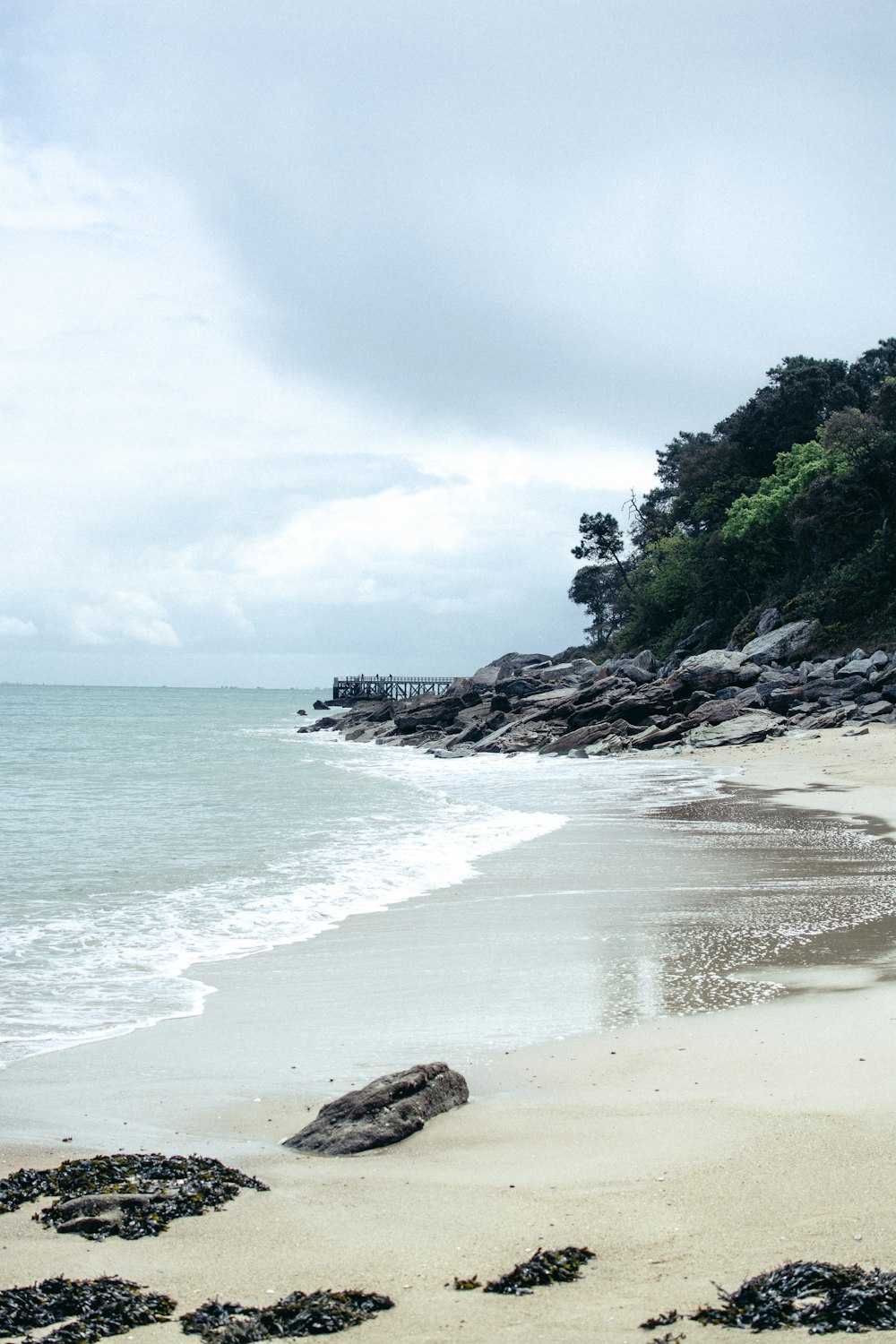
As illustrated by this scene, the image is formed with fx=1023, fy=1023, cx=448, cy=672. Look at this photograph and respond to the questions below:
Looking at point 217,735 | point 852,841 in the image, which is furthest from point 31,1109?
point 217,735

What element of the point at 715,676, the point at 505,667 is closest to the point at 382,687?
the point at 505,667

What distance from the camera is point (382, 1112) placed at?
465cm

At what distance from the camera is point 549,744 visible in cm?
3503

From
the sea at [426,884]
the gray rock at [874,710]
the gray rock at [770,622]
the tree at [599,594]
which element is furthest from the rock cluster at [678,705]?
the tree at [599,594]

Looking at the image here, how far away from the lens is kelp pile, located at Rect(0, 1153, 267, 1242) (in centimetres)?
369

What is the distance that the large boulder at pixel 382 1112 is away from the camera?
4.51 m

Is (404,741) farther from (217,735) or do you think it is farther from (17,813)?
(17,813)

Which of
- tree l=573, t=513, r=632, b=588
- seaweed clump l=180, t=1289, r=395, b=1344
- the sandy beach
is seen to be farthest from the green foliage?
seaweed clump l=180, t=1289, r=395, b=1344

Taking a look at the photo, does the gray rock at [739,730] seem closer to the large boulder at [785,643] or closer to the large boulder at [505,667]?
the large boulder at [785,643]

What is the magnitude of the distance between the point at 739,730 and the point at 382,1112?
Result: 27.0 m

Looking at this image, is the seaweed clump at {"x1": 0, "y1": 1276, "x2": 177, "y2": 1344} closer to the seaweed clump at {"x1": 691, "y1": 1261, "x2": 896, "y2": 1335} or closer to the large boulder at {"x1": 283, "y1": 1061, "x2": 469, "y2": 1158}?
the large boulder at {"x1": 283, "y1": 1061, "x2": 469, "y2": 1158}

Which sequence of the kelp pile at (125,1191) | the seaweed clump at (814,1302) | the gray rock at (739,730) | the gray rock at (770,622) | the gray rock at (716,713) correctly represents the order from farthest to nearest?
the gray rock at (770,622)
the gray rock at (716,713)
the gray rock at (739,730)
the kelp pile at (125,1191)
the seaweed clump at (814,1302)

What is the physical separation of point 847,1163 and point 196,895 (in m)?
8.58

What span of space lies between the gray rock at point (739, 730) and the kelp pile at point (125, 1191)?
86.9ft
